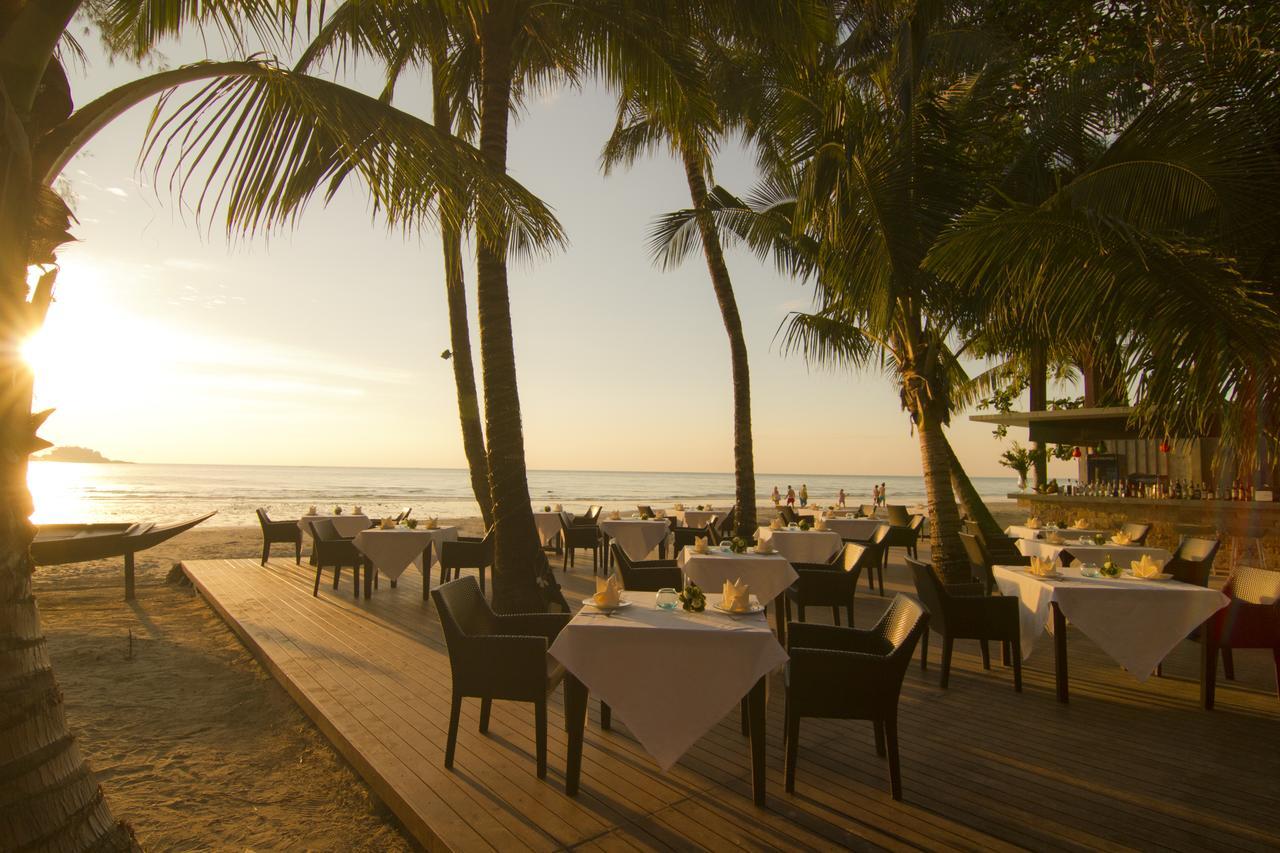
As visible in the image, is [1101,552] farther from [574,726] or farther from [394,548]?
[394,548]

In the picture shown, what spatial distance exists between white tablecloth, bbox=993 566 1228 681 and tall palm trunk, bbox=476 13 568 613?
12.0ft

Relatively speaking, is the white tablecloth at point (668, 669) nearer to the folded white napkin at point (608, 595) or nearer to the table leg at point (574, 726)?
the table leg at point (574, 726)

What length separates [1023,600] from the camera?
5.10 metres

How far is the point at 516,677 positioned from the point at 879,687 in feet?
5.46

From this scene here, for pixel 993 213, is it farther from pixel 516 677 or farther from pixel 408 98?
pixel 408 98

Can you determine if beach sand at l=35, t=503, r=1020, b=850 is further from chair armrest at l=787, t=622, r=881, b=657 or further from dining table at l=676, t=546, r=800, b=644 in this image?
dining table at l=676, t=546, r=800, b=644

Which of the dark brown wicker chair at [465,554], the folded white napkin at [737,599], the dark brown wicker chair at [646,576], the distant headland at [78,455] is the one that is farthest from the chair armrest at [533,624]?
the distant headland at [78,455]

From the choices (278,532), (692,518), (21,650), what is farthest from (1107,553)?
(278,532)

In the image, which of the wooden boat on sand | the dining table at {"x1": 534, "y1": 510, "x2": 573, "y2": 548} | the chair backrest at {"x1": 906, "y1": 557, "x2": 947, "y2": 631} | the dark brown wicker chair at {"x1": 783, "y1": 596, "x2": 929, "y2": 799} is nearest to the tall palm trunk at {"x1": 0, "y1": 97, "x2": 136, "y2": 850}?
the dark brown wicker chair at {"x1": 783, "y1": 596, "x2": 929, "y2": 799}

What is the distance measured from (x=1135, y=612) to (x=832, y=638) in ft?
7.56

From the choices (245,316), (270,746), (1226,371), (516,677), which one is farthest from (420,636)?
(245,316)

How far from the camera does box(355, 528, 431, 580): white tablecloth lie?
8.30m

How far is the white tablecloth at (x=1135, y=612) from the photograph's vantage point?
4.55 meters

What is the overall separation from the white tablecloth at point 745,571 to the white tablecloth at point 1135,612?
203cm
